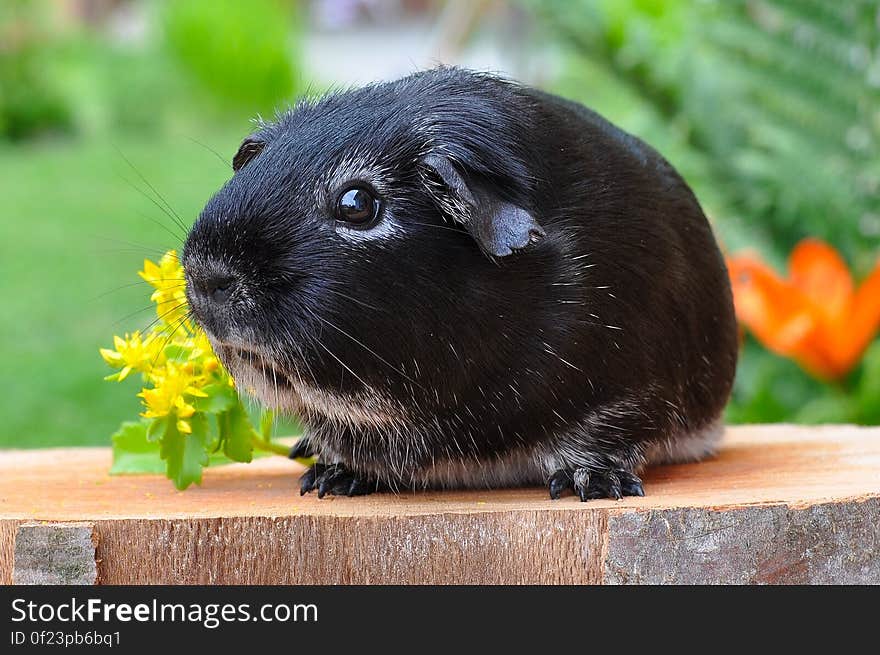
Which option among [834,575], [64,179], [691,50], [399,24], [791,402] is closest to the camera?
[834,575]

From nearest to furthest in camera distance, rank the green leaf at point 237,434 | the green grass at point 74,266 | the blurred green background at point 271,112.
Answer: the green leaf at point 237,434 → the blurred green background at point 271,112 → the green grass at point 74,266

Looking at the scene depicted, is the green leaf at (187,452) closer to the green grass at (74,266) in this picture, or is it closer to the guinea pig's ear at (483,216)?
the guinea pig's ear at (483,216)

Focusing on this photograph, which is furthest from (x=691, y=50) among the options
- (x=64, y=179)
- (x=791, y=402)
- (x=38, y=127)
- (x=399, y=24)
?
(x=399, y=24)

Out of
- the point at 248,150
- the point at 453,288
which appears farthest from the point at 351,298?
the point at 248,150

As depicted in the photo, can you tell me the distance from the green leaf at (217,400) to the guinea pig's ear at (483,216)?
1.10 meters

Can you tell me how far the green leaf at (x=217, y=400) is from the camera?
3.98 m

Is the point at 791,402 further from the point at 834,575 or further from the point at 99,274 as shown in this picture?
the point at 99,274

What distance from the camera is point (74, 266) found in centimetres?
1259

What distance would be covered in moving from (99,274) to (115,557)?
31.0 feet

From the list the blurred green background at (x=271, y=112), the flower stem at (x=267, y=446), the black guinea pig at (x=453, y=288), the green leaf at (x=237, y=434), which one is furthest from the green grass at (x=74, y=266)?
the black guinea pig at (x=453, y=288)

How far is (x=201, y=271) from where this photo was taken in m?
3.37

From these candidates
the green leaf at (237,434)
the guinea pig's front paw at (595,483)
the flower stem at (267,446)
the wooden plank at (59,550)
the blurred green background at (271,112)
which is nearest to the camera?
the wooden plank at (59,550)

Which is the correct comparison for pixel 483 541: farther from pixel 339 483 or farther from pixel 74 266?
pixel 74 266

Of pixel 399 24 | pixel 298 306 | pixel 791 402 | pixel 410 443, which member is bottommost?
pixel 791 402
